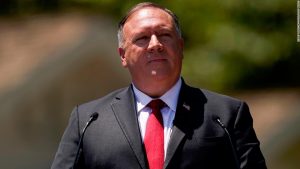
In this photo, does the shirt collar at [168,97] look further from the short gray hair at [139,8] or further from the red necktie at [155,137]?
the short gray hair at [139,8]

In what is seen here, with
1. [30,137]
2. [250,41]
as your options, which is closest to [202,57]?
[250,41]

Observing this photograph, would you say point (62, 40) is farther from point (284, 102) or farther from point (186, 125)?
point (186, 125)

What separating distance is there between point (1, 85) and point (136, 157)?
3.80 meters

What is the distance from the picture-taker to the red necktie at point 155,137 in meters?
2.52

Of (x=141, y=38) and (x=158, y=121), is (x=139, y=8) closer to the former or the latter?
(x=141, y=38)

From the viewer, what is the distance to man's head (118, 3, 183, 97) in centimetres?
255

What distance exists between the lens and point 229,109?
2588 millimetres

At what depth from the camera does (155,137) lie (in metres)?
2.55

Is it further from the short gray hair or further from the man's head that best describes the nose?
the short gray hair

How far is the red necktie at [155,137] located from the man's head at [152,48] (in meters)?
0.05

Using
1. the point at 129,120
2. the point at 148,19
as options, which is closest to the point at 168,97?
the point at 129,120

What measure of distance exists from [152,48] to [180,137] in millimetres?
294

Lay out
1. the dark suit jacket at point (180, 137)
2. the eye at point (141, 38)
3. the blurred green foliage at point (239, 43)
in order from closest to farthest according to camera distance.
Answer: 1. the dark suit jacket at point (180, 137)
2. the eye at point (141, 38)
3. the blurred green foliage at point (239, 43)

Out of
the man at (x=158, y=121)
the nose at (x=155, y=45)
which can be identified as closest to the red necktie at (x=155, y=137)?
the man at (x=158, y=121)
